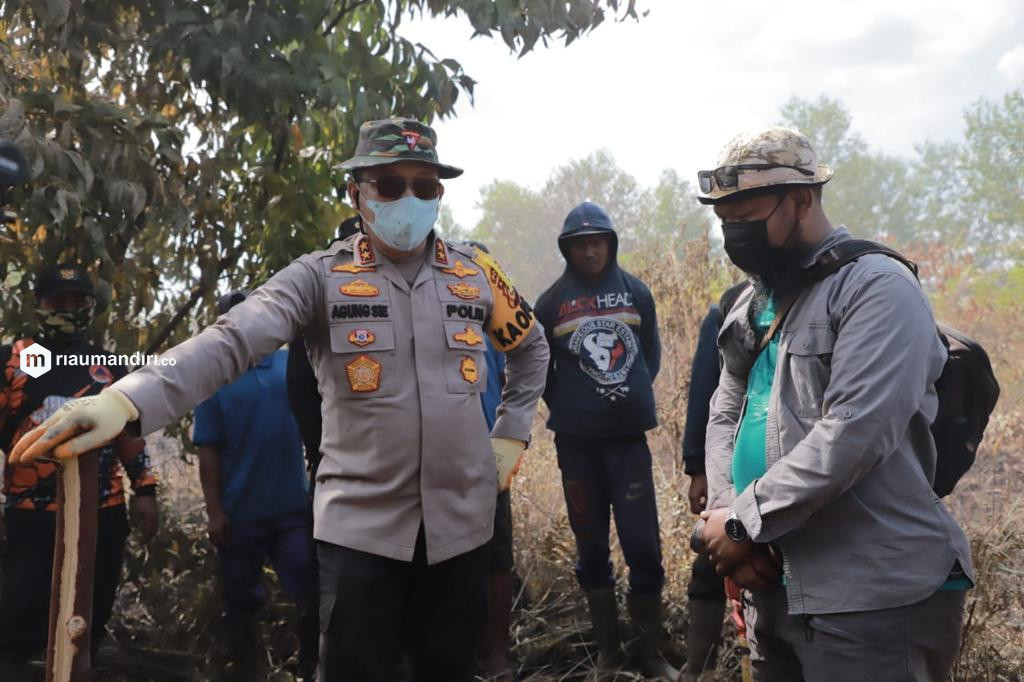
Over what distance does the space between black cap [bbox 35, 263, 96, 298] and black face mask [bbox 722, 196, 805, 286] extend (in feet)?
8.61

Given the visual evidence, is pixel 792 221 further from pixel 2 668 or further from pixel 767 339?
pixel 2 668

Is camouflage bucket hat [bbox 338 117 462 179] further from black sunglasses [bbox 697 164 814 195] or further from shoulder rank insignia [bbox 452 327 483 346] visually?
black sunglasses [bbox 697 164 814 195]

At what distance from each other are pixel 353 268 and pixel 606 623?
2365 mm

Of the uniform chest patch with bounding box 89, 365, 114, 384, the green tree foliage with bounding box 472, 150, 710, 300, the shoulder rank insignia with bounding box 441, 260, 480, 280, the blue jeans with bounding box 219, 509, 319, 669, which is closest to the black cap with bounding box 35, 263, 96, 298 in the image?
the uniform chest patch with bounding box 89, 365, 114, 384

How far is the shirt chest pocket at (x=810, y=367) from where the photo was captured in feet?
6.64

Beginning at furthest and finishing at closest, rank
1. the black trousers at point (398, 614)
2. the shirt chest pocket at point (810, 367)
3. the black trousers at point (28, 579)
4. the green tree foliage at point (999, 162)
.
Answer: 1. the green tree foliage at point (999, 162)
2. the black trousers at point (28, 579)
3. the black trousers at point (398, 614)
4. the shirt chest pocket at point (810, 367)

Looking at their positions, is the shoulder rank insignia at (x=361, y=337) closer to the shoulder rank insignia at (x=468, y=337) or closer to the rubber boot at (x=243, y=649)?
the shoulder rank insignia at (x=468, y=337)

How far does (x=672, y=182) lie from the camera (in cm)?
5725

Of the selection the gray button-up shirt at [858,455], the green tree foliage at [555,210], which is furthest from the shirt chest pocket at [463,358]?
the green tree foliage at [555,210]

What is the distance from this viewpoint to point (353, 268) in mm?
2562

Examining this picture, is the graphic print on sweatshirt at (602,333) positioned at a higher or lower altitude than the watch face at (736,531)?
higher

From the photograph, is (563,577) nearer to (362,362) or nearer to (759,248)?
(362,362)

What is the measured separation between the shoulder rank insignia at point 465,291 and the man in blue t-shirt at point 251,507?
5.89 feet

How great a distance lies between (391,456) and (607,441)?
6.58 ft
